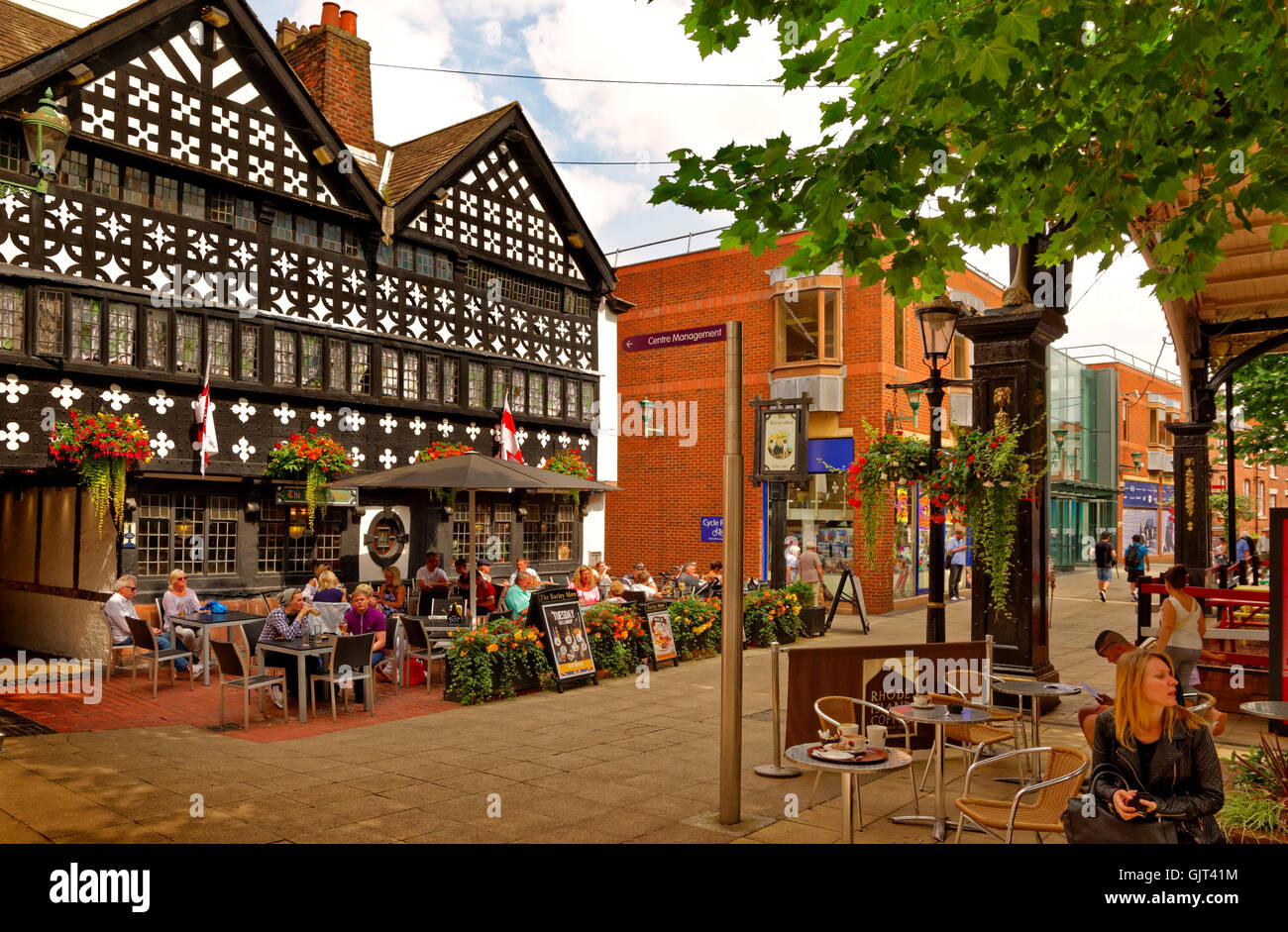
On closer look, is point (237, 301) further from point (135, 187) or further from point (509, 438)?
point (509, 438)

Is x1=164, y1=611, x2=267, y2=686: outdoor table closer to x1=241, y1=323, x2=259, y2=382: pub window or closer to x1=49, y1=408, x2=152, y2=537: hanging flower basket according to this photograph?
x1=49, y1=408, x2=152, y2=537: hanging flower basket

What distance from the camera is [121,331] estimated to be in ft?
46.8

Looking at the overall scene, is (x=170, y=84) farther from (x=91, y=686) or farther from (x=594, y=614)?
(x=594, y=614)

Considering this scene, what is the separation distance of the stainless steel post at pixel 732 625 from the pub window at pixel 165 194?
12558mm

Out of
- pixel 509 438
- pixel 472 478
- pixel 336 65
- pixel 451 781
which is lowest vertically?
pixel 451 781

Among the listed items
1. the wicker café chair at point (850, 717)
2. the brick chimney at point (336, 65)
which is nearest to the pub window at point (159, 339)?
the brick chimney at point (336, 65)

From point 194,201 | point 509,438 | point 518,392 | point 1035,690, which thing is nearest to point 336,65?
point 194,201

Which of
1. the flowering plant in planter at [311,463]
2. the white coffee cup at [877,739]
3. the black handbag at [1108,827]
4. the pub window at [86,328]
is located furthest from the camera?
the flowering plant in planter at [311,463]

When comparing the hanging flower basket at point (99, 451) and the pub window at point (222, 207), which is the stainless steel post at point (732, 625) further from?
the pub window at point (222, 207)

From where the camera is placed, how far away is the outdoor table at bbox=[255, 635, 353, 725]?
32.7ft

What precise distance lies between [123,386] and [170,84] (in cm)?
526

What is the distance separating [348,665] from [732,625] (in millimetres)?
5775

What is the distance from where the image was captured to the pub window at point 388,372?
715 inches

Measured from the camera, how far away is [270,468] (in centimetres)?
1576
